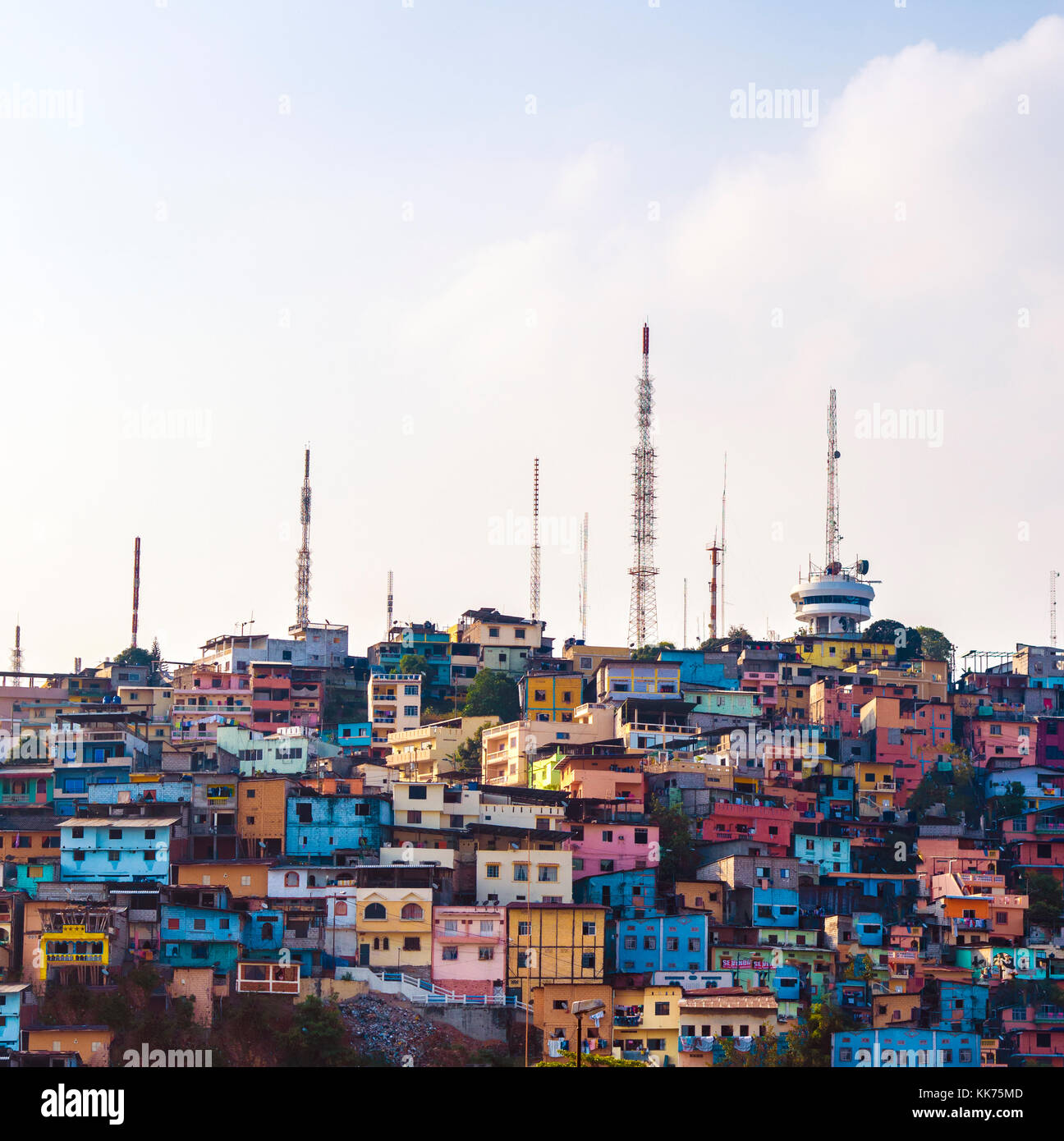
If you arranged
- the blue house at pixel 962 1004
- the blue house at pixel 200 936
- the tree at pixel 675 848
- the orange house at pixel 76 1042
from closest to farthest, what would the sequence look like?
the orange house at pixel 76 1042 < the blue house at pixel 200 936 < the blue house at pixel 962 1004 < the tree at pixel 675 848

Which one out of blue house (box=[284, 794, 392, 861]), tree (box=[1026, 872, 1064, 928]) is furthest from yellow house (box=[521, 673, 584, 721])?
tree (box=[1026, 872, 1064, 928])

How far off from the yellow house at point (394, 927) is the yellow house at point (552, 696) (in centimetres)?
2055

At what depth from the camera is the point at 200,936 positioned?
4612cm

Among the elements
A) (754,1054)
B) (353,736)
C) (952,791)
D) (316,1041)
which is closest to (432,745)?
(353,736)

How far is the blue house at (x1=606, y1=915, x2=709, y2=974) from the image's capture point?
49812 mm

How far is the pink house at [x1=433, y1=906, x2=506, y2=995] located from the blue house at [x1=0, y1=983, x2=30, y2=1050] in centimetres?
1035

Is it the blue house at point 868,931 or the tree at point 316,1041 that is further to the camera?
the blue house at point 868,931

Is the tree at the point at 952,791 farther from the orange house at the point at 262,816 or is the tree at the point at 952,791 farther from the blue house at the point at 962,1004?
the orange house at the point at 262,816

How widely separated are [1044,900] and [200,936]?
24.2m

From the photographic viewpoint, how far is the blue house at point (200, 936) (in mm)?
45500

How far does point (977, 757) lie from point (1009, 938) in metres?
13.0

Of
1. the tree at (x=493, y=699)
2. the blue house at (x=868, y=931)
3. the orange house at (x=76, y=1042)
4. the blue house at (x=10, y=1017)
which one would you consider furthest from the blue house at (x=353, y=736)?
the blue house at (x=10, y=1017)

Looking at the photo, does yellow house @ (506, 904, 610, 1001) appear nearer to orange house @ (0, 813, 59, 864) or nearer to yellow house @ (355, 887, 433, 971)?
yellow house @ (355, 887, 433, 971)
